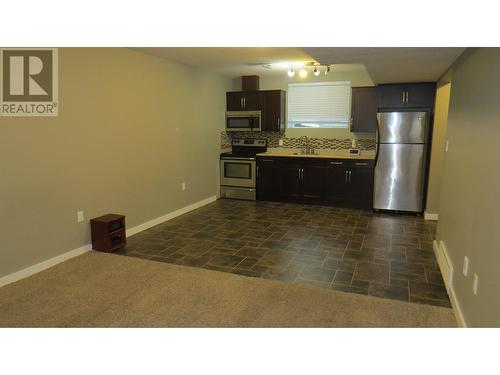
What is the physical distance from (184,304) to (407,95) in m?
4.69

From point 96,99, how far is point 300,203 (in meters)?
3.94

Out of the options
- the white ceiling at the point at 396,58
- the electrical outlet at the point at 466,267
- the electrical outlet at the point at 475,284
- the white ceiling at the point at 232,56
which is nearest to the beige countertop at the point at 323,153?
the white ceiling at the point at 232,56

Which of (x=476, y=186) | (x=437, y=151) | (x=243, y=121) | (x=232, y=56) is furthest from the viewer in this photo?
(x=243, y=121)

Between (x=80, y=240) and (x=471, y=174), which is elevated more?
(x=471, y=174)

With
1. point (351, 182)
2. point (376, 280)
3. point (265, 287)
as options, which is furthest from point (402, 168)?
point (265, 287)

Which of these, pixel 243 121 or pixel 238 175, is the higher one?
pixel 243 121

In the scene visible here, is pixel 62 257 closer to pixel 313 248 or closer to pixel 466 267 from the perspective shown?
pixel 313 248

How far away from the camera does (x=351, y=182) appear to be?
627 centimetres

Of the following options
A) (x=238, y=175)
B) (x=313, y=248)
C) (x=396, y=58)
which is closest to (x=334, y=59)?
(x=396, y=58)

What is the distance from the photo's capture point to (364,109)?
6.28m

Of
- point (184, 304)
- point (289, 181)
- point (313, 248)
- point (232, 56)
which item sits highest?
point (232, 56)

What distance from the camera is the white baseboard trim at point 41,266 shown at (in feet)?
10.8

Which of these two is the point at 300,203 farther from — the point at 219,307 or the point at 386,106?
the point at 219,307

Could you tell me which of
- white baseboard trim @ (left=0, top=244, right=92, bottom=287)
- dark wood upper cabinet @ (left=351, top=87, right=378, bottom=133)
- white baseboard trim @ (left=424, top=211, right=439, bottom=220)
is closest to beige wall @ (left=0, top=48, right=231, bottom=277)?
white baseboard trim @ (left=0, top=244, right=92, bottom=287)
